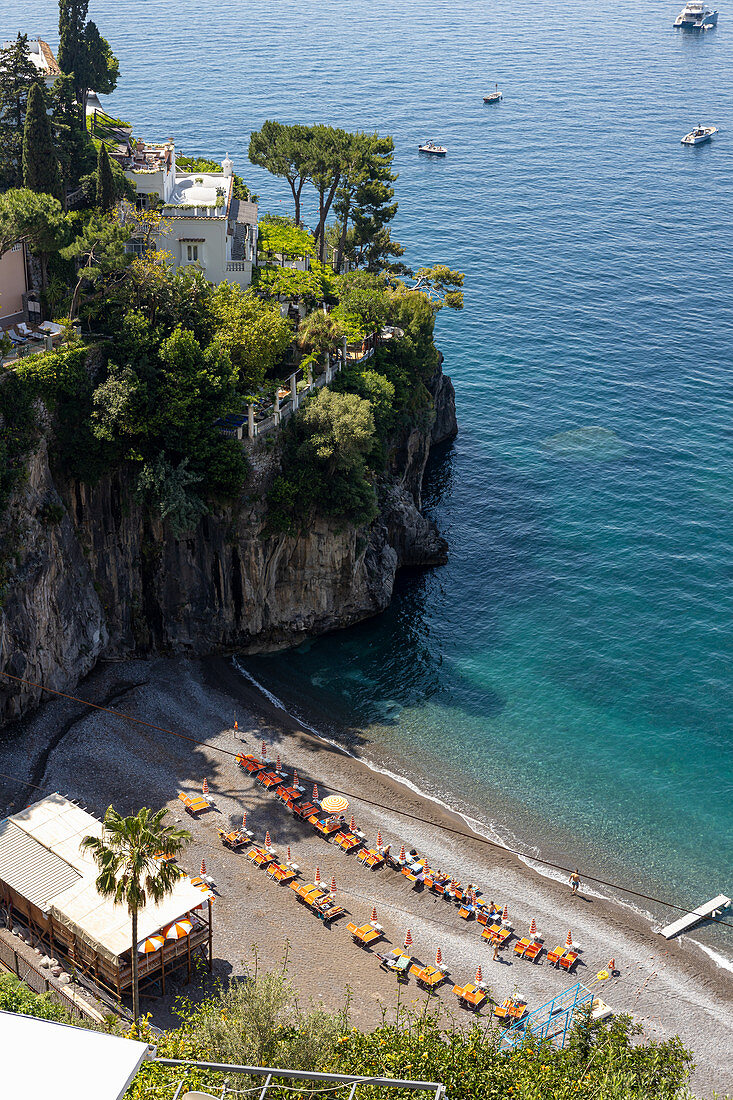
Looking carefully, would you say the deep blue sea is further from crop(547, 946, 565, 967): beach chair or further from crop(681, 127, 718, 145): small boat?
crop(547, 946, 565, 967): beach chair

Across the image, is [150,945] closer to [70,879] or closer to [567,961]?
[70,879]

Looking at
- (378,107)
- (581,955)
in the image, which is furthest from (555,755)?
→ (378,107)

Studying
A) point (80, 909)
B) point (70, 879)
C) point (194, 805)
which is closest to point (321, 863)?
point (194, 805)

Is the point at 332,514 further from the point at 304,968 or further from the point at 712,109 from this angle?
the point at 712,109

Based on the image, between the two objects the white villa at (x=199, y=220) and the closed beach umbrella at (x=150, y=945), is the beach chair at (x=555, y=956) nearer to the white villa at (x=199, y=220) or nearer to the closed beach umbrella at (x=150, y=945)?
the closed beach umbrella at (x=150, y=945)

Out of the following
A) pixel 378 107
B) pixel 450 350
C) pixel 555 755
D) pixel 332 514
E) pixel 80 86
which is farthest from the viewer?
pixel 378 107

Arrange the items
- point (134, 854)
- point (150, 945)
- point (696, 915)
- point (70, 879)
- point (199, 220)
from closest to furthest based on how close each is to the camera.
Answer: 1. point (134, 854)
2. point (150, 945)
3. point (70, 879)
4. point (696, 915)
5. point (199, 220)

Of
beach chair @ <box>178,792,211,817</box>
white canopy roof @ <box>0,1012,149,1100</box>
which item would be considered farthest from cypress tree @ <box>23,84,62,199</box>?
white canopy roof @ <box>0,1012,149,1100</box>

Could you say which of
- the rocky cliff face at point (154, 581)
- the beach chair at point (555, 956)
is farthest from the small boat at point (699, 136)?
the beach chair at point (555, 956)
